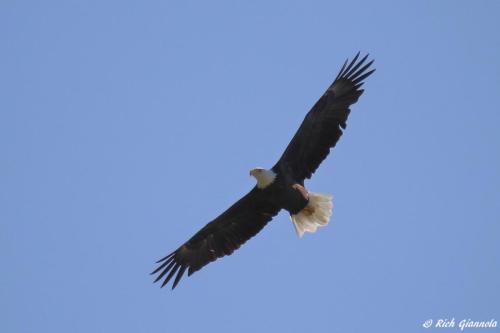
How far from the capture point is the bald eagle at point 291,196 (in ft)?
38.2

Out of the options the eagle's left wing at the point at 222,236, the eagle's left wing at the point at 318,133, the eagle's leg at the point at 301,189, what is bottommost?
the eagle's left wing at the point at 222,236

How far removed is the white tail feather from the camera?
39.0 ft

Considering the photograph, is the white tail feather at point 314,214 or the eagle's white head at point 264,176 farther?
the white tail feather at point 314,214

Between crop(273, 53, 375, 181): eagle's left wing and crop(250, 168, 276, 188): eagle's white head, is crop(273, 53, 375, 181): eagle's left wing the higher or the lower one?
the higher one

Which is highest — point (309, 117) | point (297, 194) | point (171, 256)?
point (309, 117)

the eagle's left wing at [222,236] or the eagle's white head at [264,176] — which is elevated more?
the eagle's white head at [264,176]

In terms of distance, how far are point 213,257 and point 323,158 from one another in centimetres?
193

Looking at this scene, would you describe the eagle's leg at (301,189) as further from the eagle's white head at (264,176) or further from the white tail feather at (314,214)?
the eagle's white head at (264,176)

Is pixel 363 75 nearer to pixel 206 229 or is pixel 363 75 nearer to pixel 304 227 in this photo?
pixel 304 227

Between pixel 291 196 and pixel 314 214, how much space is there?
0.52m

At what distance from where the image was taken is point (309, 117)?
38.3ft

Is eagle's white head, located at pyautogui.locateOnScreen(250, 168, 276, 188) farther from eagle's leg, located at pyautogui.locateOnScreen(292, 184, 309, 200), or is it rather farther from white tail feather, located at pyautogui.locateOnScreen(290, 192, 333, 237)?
white tail feather, located at pyautogui.locateOnScreen(290, 192, 333, 237)

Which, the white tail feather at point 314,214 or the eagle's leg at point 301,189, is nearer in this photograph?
the eagle's leg at point 301,189

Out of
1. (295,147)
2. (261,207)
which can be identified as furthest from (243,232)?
(295,147)
